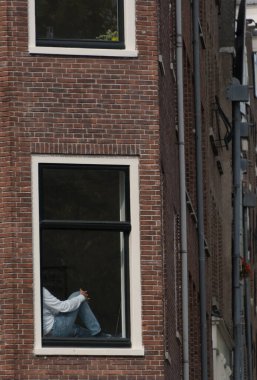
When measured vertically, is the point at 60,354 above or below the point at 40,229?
below

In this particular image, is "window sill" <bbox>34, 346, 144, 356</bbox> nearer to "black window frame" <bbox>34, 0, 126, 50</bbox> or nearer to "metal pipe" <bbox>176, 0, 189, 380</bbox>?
"black window frame" <bbox>34, 0, 126, 50</bbox>

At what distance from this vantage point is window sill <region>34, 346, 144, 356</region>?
26.6m

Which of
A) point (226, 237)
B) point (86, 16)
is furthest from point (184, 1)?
point (226, 237)

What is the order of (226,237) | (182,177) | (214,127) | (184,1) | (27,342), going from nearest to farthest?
(27,342)
(182,177)
(184,1)
(214,127)
(226,237)

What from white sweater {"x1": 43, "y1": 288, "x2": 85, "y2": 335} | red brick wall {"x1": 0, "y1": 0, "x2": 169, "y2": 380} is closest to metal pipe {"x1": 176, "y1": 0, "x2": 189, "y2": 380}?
red brick wall {"x1": 0, "y1": 0, "x2": 169, "y2": 380}

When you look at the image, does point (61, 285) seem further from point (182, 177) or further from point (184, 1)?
point (184, 1)

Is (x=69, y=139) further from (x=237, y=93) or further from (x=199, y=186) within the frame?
(x=237, y=93)

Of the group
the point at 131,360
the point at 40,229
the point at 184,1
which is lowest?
the point at 131,360

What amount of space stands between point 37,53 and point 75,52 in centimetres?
54

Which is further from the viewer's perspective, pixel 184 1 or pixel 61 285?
pixel 184 1

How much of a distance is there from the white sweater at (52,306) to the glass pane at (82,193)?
1.06 meters

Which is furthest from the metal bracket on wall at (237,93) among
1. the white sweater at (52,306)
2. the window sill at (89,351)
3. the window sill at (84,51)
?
the window sill at (89,351)

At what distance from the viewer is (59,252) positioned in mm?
27016

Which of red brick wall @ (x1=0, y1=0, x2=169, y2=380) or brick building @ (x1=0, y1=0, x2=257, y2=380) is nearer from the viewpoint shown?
red brick wall @ (x1=0, y1=0, x2=169, y2=380)
